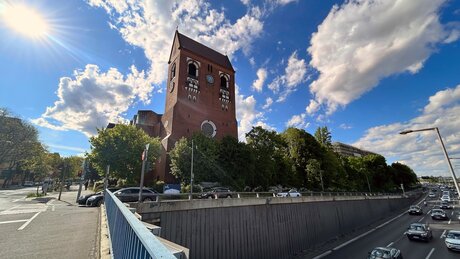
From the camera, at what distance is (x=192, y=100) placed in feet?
152

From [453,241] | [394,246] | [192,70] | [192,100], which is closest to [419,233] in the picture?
[394,246]

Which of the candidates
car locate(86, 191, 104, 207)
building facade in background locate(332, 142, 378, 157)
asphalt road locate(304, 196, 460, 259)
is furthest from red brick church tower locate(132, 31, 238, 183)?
building facade in background locate(332, 142, 378, 157)

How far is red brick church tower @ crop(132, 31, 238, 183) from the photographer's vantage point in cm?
4328

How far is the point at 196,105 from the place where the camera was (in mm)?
46812

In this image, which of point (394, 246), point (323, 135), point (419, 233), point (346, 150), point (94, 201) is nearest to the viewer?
point (94, 201)

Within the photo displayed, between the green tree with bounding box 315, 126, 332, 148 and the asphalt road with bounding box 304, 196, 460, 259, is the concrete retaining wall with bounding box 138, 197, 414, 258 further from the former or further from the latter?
the green tree with bounding box 315, 126, 332, 148

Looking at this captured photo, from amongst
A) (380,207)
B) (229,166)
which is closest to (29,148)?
(229,166)

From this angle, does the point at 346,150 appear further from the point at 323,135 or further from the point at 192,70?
the point at 192,70

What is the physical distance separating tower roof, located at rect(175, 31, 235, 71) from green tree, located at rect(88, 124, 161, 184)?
1026 inches

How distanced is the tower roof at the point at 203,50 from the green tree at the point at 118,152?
26.1 metres

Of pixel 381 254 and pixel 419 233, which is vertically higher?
pixel 381 254

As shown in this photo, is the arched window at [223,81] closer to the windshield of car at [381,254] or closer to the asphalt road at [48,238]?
the windshield of car at [381,254]

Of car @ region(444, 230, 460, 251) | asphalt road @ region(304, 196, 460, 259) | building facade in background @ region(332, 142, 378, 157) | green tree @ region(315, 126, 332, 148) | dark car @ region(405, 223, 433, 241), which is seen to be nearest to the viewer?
car @ region(444, 230, 460, 251)

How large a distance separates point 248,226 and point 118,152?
23218 mm
